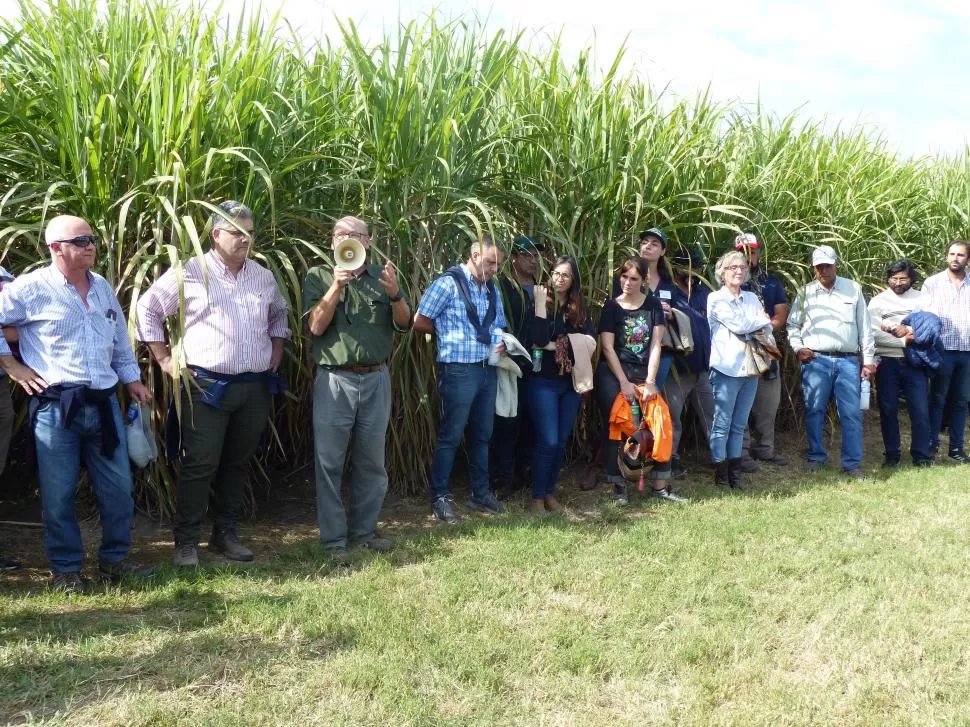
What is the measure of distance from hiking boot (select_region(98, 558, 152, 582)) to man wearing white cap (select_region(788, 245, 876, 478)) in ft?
14.6

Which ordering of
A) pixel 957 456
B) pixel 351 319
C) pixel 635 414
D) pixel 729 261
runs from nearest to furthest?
pixel 351 319 → pixel 635 414 → pixel 729 261 → pixel 957 456

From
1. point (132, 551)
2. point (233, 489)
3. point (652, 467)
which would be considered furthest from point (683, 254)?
point (132, 551)

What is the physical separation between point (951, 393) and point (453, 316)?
4410 mm

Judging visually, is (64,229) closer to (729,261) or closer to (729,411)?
(729,261)

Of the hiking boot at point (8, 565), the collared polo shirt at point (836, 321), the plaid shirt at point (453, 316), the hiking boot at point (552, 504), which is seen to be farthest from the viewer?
the collared polo shirt at point (836, 321)

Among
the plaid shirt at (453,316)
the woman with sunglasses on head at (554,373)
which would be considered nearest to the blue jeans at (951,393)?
the woman with sunglasses on head at (554,373)

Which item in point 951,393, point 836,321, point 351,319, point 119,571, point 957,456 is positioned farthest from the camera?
point 957,456

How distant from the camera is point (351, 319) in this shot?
13.6 ft

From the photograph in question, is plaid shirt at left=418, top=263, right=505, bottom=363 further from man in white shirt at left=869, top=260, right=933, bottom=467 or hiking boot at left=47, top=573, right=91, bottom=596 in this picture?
man in white shirt at left=869, top=260, right=933, bottom=467

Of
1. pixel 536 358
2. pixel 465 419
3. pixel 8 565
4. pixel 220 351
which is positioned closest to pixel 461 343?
pixel 465 419

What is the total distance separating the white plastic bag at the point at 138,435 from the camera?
3.83 metres

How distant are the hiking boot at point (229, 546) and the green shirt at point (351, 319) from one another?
36.4 inches

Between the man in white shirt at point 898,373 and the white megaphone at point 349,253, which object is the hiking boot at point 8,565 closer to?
the white megaphone at point 349,253

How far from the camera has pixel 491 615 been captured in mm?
3447
